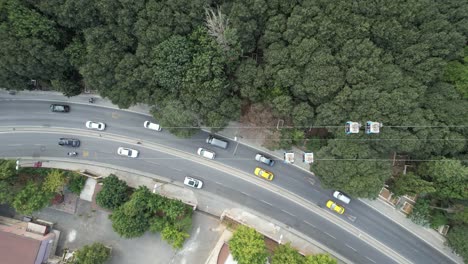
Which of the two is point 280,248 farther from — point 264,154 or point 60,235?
point 60,235

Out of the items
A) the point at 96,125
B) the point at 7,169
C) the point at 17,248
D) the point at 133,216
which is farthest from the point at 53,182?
the point at 133,216

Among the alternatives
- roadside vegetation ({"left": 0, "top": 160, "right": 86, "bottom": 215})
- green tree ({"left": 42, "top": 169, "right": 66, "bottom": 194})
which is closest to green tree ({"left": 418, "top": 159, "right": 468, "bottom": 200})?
roadside vegetation ({"left": 0, "top": 160, "right": 86, "bottom": 215})

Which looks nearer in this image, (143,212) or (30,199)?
(30,199)

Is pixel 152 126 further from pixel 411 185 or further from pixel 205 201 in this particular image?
pixel 411 185

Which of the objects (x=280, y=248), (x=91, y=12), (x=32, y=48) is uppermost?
(x=91, y=12)

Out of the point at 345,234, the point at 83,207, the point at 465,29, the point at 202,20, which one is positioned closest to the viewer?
the point at 465,29

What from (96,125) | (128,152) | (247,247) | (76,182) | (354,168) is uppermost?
(354,168)

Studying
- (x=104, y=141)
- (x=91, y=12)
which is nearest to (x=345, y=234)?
(x=104, y=141)
